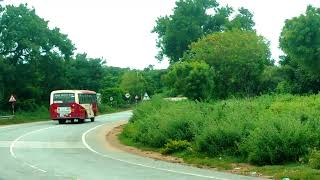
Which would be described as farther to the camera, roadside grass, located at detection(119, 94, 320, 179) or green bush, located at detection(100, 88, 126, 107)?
green bush, located at detection(100, 88, 126, 107)

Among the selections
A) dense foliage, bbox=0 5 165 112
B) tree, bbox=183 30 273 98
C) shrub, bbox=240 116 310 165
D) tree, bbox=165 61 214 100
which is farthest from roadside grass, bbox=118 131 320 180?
dense foliage, bbox=0 5 165 112


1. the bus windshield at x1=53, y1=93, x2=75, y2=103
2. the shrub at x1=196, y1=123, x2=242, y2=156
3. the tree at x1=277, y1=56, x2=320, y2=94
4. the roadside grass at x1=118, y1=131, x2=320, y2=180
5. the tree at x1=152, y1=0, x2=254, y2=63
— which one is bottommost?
the roadside grass at x1=118, y1=131, x2=320, y2=180

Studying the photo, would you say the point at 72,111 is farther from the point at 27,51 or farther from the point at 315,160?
the point at 315,160

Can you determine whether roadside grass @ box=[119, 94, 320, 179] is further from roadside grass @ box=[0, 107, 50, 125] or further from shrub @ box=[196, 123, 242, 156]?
roadside grass @ box=[0, 107, 50, 125]

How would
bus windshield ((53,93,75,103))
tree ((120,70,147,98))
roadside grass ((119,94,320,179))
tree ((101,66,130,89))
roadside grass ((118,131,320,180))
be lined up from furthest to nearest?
tree ((120,70,147,98)), tree ((101,66,130,89)), bus windshield ((53,93,75,103)), roadside grass ((119,94,320,179)), roadside grass ((118,131,320,180))

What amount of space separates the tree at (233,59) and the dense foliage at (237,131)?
1331 inches

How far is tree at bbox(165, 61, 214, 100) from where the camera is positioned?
43969 millimetres

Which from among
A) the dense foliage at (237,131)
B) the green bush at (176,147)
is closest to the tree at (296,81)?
the dense foliage at (237,131)

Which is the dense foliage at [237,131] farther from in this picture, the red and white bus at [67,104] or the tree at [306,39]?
the tree at [306,39]

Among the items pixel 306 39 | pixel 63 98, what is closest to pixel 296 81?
pixel 306 39

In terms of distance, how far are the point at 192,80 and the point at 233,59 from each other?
65.0 ft

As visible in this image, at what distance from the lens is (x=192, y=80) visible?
145ft

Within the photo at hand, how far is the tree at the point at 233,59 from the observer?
63.1 metres

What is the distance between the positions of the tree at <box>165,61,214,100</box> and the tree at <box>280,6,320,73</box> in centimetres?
1421
